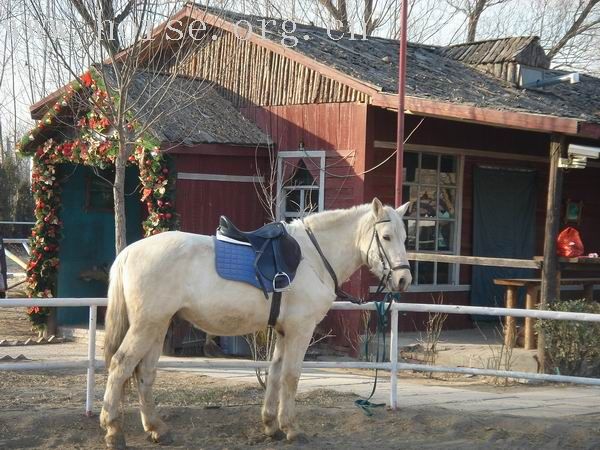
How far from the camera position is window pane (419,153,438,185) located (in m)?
14.8

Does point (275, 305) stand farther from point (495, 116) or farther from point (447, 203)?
point (447, 203)

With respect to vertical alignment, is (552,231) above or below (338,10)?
below

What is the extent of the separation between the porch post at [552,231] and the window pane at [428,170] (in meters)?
3.41

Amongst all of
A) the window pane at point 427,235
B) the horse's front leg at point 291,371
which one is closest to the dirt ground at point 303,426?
Answer: the horse's front leg at point 291,371

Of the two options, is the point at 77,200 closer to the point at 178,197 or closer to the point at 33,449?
the point at 178,197

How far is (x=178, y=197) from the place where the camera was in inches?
545

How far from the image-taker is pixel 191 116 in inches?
578

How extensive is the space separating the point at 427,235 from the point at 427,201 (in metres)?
0.53

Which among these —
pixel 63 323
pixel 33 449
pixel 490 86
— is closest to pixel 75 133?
pixel 63 323

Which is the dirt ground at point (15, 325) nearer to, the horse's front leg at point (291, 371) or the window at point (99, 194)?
the window at point (99, 194)

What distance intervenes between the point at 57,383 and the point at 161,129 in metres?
4.43

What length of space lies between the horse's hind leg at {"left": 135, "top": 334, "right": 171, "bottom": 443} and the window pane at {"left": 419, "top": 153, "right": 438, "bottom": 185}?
8.16 metres

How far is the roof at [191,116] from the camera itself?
13492mm

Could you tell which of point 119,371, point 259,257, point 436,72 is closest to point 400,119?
point 436,72
